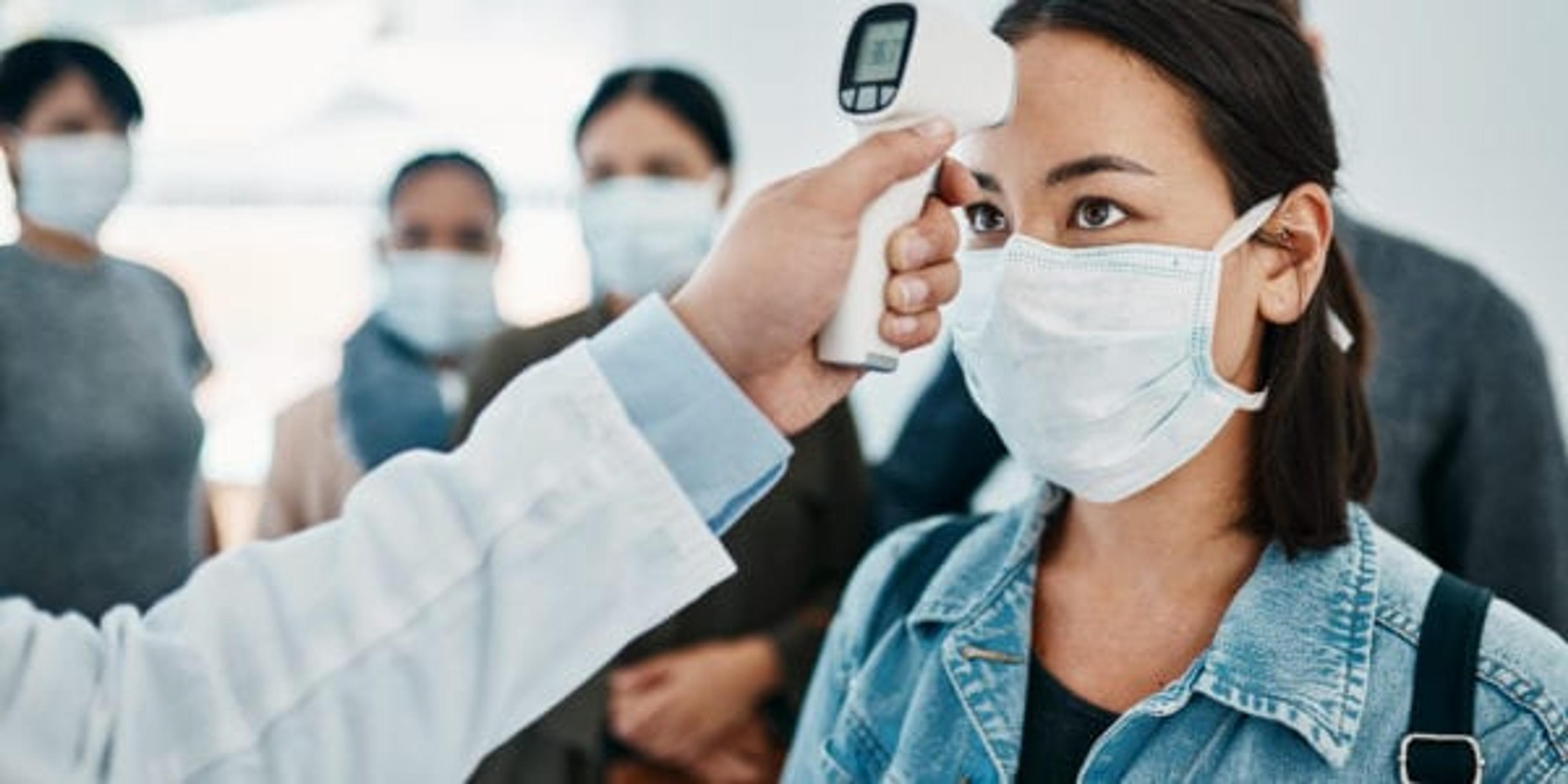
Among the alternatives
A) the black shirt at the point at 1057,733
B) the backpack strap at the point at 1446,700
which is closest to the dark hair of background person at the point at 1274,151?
the backpack strap at the point at 1446,700

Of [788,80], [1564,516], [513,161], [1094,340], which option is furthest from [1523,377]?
[513,161]

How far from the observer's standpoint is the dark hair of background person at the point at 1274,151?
3.47 feet

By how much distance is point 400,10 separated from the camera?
389cm

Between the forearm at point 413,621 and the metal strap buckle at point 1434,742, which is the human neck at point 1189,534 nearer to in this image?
the metal strap buckle at point 1434,742

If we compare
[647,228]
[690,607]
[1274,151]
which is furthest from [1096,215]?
[647,228]

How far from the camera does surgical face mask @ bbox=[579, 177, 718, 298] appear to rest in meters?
2.14

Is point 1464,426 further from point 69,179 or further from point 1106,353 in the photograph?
point 69,179

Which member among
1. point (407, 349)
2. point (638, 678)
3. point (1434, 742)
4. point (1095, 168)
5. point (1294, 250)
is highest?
point (1095, 168)

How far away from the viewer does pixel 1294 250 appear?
1106mm

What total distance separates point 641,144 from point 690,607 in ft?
2.58

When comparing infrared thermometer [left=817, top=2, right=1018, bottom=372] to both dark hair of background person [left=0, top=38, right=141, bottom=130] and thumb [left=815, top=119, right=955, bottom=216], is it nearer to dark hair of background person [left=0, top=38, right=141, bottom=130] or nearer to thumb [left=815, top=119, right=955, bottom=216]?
thumb [left=815, top=119, right=955, bottom=216]

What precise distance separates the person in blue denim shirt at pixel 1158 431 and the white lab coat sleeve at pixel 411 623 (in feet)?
1.41

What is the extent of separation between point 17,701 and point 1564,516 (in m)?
1.57

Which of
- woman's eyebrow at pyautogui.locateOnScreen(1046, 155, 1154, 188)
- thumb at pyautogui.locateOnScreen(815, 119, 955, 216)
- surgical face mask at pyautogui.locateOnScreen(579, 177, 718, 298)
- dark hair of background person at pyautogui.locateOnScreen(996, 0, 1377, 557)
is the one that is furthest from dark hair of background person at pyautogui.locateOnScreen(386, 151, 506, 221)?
thumb at pyautogui.locateOnScreen(815, 119, 955, 216)
